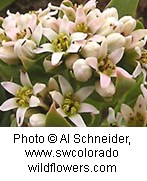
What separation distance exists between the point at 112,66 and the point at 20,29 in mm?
223

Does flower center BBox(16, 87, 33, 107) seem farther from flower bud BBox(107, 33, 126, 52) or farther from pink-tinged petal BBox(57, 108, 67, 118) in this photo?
flower bud BBox(107, 33, 126, 52)

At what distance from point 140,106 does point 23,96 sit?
25cm

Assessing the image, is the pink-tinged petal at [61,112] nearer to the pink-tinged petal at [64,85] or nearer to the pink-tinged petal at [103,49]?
the pink-tinged petal at [64,85]

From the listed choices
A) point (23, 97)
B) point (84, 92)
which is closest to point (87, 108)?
point (84, 92)

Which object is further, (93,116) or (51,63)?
(93,116)

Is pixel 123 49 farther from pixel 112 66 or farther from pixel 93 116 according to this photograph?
pixel 93 116

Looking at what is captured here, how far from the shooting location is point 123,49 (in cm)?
133

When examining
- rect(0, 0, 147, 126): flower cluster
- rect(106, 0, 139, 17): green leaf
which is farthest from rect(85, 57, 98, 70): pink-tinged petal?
rect(106, 0, 139, 17): green leaf

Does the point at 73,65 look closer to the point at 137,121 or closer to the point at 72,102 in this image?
the point at 72,102

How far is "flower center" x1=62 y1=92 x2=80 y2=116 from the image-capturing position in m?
1.34

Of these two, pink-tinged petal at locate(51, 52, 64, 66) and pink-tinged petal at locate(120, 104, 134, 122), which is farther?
pink-tinged petal at locate(120, 104, 134, 122)

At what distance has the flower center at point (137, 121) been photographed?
4.60 ft

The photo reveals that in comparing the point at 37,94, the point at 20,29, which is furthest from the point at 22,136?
the point at 20,29

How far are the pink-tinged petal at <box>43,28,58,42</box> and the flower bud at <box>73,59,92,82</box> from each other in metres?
0.10
